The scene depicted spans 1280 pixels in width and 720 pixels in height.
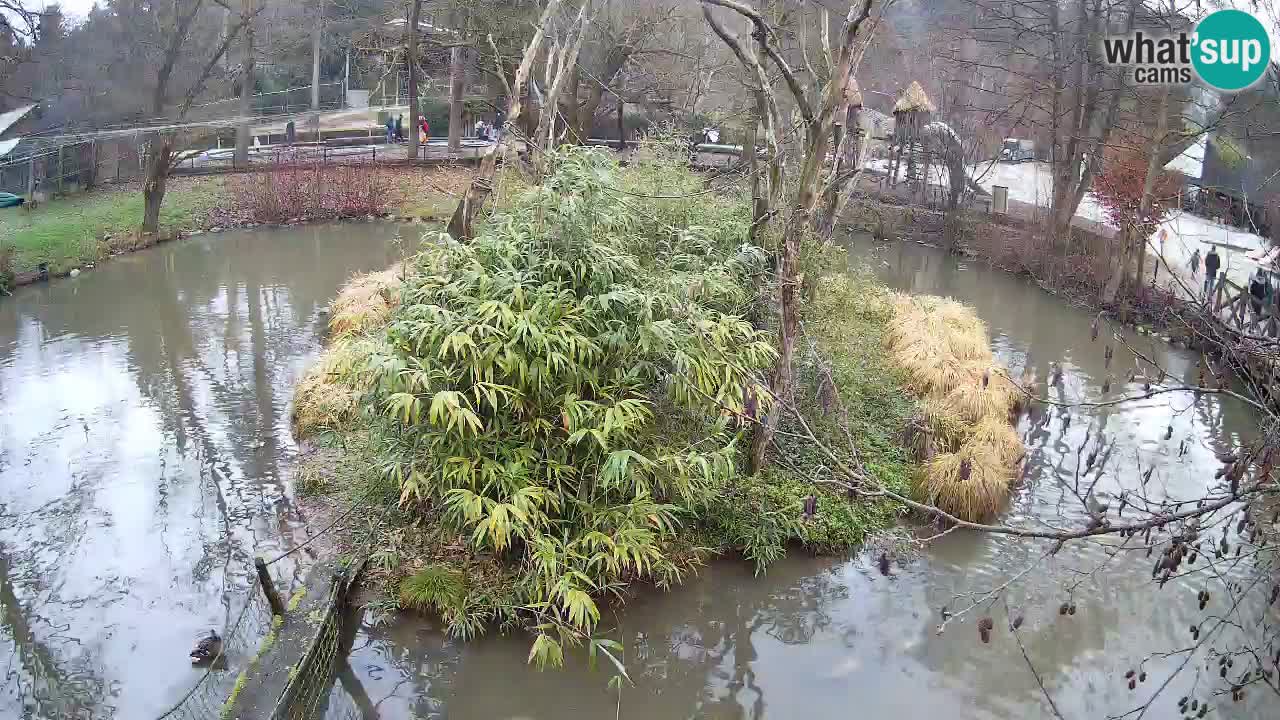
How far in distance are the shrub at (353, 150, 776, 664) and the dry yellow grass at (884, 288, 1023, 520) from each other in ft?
6.33

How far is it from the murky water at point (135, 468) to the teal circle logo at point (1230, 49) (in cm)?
860

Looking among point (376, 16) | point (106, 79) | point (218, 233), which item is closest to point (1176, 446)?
point (218, 233)

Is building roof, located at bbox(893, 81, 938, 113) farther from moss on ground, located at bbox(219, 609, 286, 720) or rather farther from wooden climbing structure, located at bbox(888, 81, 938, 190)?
moss on ground, located at bbox(219, 609, 286, 720)

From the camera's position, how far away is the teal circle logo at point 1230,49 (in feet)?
26.3

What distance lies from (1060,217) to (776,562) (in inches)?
430

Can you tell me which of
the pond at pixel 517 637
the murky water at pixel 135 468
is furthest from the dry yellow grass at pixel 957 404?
the murky water at pixel 135 468

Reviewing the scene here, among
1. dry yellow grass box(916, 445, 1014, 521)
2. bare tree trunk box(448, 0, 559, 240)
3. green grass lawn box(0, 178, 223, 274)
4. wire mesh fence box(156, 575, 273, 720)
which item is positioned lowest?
wire mesh fence box(156, 575, 273, 720)

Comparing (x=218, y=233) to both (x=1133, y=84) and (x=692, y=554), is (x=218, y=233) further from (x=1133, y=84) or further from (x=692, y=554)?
(x=1133, y=84)

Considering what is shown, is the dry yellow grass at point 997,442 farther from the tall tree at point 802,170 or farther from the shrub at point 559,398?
the shrub at point 559,398

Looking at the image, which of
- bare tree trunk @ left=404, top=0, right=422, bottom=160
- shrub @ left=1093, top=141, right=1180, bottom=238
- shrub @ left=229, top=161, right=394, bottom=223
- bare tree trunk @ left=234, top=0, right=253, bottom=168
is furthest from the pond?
bare tree trunk @ left=404, top=0, right=422, bottom=160

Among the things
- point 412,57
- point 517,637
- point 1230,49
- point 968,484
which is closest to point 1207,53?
point 1230,49

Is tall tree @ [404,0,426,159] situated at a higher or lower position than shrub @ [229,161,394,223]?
higher

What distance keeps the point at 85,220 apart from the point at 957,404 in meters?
14.7

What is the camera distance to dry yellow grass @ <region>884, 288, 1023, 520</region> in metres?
7.93
